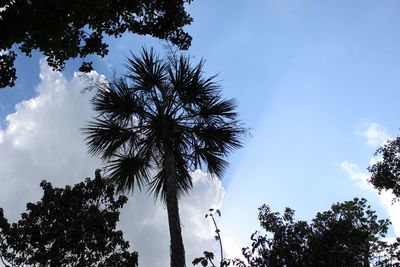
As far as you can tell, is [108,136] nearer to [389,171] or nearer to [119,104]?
[119,104]

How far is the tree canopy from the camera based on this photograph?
5.19 meters

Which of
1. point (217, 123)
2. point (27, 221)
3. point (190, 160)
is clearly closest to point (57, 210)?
point (27, 221)

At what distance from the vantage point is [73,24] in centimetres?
624

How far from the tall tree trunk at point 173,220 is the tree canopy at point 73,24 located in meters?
2.68

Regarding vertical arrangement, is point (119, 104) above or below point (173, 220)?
above

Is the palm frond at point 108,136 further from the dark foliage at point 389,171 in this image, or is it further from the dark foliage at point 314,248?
the dark foliage at point 389,171

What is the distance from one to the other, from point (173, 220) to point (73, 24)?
406 cm

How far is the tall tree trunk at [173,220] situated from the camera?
6602 mm

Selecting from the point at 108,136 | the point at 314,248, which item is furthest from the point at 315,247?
the point at 108,136

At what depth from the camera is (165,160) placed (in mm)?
8188

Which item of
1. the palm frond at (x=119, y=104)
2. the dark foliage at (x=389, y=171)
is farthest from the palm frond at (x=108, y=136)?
the dark foliage at (x=389, y=171)

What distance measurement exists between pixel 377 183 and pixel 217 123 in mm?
9522

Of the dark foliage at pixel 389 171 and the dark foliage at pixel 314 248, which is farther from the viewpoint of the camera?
the dark foliage at pixel 389 171

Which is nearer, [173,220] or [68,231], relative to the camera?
[173,220]
